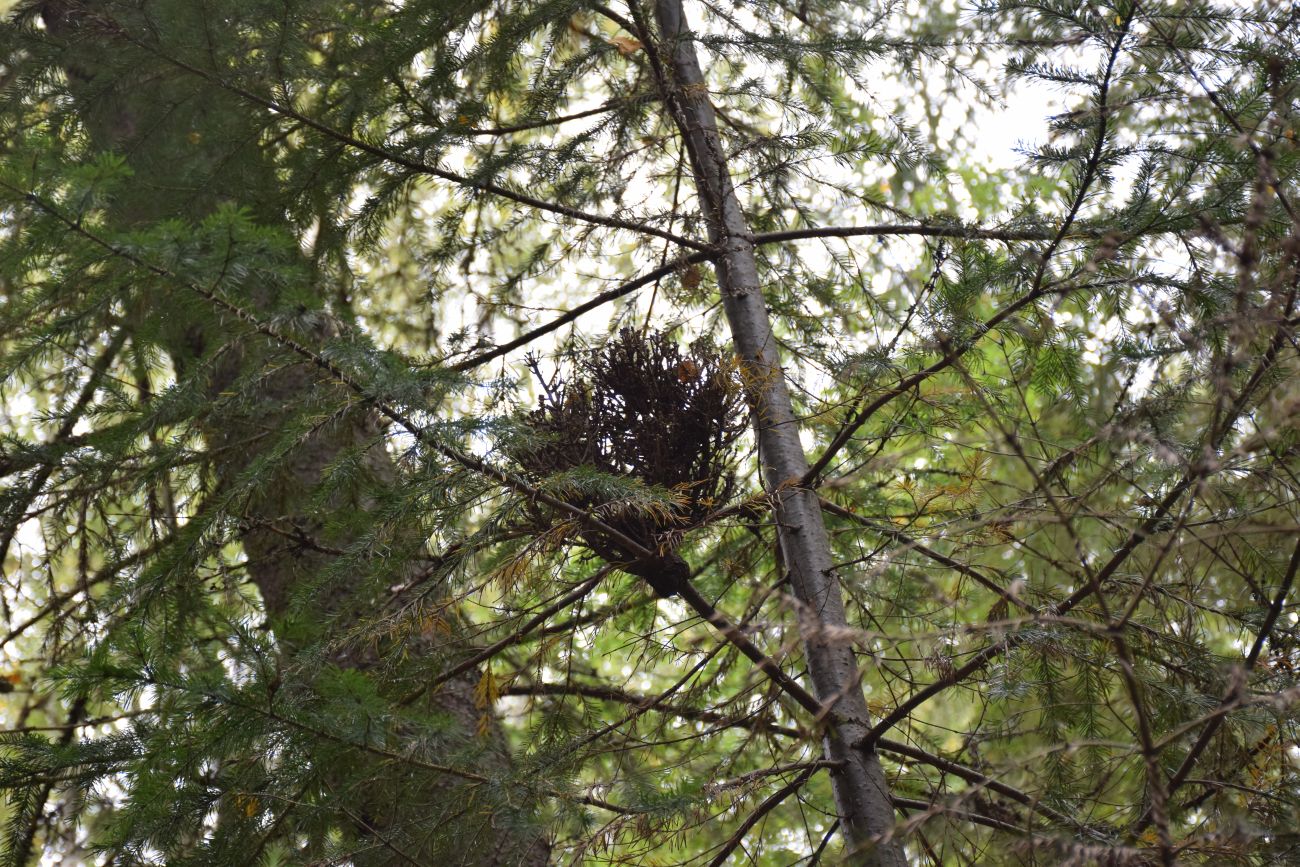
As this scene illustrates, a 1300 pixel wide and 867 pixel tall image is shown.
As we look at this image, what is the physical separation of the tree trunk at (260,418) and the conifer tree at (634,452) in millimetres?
27

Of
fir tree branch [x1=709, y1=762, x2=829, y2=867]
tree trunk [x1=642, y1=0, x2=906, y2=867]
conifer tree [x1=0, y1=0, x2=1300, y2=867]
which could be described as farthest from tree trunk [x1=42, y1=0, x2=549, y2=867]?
tree trunk [x1=642, y1=0, x2=906, y2=867]

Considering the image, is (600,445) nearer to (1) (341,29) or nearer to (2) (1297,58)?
(2) (1297,58)

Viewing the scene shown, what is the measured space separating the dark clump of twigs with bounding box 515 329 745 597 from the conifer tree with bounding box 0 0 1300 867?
13 mm

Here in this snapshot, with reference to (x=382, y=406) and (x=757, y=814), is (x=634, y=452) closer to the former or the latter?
(x=382, y=406)

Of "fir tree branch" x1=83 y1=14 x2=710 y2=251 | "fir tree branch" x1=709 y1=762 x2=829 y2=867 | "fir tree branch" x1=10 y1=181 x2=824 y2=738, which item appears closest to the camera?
"fir tree branch" x1=10 y1=181 x2=824 y2=738

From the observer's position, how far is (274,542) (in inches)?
176

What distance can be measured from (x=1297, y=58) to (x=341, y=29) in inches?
133

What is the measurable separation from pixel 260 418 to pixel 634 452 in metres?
1.87

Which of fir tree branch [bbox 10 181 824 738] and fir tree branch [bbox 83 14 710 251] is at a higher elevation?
fir tree branch [bbox 83 14 710 251]

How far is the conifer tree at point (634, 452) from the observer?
2.51 meters

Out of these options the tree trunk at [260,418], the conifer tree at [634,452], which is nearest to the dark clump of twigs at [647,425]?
the conifer tree at [634,452]

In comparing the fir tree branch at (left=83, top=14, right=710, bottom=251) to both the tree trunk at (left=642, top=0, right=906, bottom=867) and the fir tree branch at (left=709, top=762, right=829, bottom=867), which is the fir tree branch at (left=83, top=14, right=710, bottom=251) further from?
the fir tree branch at (left=709, top=762, right=829, bottom=867)

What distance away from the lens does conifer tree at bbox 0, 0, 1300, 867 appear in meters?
2.51

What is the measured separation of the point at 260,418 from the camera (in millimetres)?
4121
